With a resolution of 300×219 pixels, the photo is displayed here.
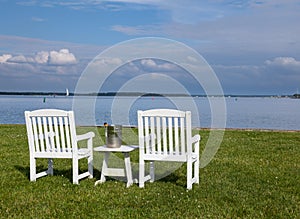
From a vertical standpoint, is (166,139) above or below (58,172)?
above

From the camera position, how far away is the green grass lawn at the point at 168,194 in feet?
18.0

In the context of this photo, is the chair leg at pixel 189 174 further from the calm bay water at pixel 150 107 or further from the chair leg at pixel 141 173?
the calm bay water at pixel 150 107

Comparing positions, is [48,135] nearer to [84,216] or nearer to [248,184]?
[84,216]

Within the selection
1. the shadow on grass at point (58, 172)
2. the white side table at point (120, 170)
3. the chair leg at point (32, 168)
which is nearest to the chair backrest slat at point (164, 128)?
the white side table at point (120, 170)

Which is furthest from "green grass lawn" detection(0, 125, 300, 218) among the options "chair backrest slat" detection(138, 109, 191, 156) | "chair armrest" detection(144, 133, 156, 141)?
"chair armrest" detection(144, 133, 156, 141)

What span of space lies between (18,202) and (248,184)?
140 inches

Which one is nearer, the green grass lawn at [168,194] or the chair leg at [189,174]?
the green grass lawn at [168,194]

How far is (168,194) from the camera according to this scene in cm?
641

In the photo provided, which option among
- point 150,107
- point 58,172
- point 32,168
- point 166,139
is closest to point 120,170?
point 166,139

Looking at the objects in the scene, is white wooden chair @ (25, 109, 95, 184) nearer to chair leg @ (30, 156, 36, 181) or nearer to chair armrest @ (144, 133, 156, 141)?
chair leg @ (30, 156, 36, 181)

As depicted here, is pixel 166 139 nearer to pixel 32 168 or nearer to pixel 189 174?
pixel 189 174

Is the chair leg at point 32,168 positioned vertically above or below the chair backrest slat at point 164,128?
below

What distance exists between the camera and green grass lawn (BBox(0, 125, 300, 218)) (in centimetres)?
549

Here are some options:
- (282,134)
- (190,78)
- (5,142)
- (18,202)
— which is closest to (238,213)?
(18,202)
